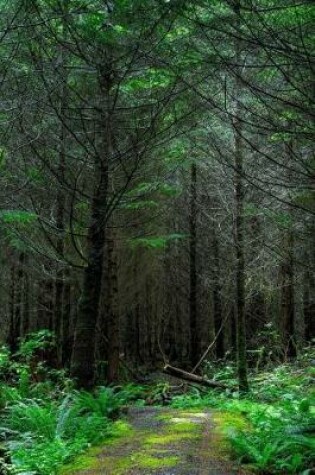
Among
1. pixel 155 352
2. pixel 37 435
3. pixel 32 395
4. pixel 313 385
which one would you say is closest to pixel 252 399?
pixel 313 385

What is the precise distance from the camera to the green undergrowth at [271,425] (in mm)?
5281

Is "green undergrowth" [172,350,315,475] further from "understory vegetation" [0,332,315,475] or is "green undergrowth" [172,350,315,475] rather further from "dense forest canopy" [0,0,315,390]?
"dense forest canopy" [0,0,315,390]

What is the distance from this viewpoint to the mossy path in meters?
5.18

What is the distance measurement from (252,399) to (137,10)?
8.19 m

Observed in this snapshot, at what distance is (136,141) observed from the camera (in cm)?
801

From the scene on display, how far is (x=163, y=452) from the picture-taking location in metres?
5.75

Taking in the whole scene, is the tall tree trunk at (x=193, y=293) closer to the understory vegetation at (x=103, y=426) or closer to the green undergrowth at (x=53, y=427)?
the understory vegetation at (x=103, y=426)

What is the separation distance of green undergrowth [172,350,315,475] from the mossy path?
23cm

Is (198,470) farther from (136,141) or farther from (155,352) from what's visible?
(155,352)

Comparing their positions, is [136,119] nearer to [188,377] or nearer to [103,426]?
[103,426]

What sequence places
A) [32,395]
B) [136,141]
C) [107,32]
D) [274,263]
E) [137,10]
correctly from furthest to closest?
1. [274,263]
2. [32,395]
3. [136,141]
4. [107,32]
5. [137,10]

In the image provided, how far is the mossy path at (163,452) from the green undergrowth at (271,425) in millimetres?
228

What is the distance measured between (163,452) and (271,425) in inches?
67.9

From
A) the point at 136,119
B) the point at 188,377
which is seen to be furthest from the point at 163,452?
the point at 188,377
